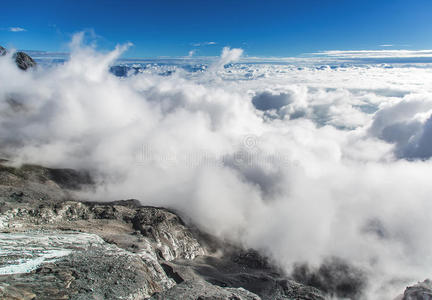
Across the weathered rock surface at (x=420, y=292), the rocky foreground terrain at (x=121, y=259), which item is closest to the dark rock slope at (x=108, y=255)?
the rocky foreground terrain at (x=121, y=259)

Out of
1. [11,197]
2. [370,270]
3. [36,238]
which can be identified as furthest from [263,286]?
[11,197]

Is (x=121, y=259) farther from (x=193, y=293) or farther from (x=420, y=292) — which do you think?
(x=420, y=292)

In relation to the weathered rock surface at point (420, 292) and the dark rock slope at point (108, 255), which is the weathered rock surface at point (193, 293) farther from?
the weathered rock surface at point (420, 292)

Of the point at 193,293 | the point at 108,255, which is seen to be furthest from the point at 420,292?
the point at 108,255

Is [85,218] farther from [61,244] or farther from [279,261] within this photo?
[279,261]

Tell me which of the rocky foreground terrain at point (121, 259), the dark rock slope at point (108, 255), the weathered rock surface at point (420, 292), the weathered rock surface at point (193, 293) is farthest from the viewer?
the weathered rock surface at point (420, 292)

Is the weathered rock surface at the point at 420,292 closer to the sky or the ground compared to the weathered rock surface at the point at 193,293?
closer to the ground

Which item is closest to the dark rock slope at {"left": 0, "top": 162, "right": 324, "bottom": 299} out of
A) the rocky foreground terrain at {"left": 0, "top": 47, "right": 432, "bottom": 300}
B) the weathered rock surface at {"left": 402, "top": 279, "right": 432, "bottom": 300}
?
the rocky foreground terrain at {"left": 0, "top": 47, "right": 432, "bottom": 300}
